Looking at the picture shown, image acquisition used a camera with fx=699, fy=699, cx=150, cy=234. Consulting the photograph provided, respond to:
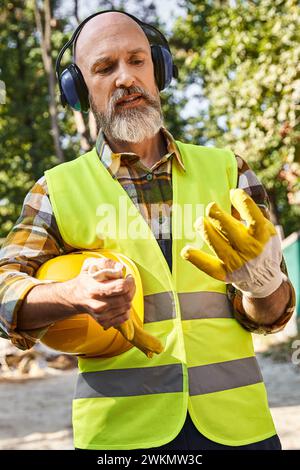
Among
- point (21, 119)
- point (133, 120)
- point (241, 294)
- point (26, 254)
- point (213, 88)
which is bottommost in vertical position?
point (21, 119)

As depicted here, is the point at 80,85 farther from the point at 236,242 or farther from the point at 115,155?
the point at 236,242

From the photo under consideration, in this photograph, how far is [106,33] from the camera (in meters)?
2.03

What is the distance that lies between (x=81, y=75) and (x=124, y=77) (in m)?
0.22

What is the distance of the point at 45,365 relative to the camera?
11305mm

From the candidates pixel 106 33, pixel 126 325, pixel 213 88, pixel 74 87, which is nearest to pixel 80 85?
pixel 74 87

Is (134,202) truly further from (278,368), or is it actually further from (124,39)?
(278,368)

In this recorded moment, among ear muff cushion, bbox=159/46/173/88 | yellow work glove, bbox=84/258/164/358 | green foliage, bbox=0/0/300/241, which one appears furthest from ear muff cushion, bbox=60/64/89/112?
green foliage, bbox=0/0/300/241

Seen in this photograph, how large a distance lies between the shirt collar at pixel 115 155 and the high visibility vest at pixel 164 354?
0.04 metres

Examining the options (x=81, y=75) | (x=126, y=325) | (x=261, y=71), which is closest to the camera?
(x=126, y=325)

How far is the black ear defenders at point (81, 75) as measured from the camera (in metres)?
2.15

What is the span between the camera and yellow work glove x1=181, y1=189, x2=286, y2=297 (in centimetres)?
149

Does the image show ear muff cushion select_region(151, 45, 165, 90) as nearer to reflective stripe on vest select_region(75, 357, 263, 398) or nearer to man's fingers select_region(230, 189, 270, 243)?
man's fingers select_region(230, 189, 270, 243)

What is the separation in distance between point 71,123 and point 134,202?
18567 millimetres

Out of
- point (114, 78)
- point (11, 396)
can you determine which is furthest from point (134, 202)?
point (11, 396)
